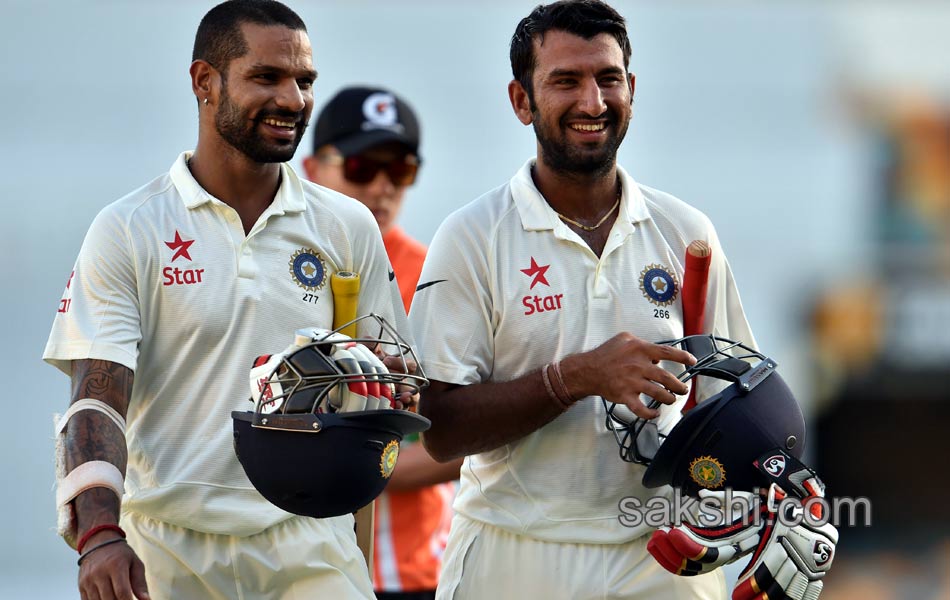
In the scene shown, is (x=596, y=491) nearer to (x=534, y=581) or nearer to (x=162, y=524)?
(x=534, y=581)

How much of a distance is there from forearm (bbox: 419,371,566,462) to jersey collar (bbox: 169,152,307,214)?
0.51m

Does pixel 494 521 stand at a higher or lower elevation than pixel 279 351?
lower

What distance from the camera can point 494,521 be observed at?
3568 mm

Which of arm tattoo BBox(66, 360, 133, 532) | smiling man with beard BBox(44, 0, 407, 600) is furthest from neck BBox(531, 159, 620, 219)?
arm tattoo BBox(66, 360, 133, 532)

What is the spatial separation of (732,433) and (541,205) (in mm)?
731

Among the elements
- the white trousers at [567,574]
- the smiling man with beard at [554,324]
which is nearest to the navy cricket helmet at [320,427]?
the smiling man with beard at [554,324]

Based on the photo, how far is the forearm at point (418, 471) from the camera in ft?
15.2

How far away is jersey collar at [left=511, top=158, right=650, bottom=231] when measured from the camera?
360 cm

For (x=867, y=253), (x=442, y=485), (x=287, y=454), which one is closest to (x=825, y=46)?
(x=867, y=253)

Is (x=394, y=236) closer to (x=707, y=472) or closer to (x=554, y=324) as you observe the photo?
(x=554, y=324)

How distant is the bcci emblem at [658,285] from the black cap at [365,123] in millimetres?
1639

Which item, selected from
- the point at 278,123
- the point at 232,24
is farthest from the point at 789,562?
the point at 232,24

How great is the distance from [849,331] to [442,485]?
138 inches

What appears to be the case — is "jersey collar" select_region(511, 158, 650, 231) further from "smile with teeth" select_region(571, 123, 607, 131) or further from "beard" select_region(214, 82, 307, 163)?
"beard" select_region(214, 82, 307, 163)
